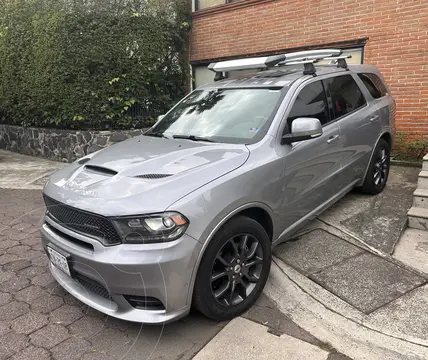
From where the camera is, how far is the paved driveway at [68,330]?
8.01 feet

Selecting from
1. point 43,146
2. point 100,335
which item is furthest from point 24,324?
point 43,146

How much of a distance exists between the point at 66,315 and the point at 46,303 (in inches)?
11.0

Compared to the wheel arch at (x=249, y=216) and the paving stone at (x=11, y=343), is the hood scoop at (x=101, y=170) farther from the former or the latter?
the paving stone at (x=11, y=343)

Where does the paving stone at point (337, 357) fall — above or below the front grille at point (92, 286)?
below

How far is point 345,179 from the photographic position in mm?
4305

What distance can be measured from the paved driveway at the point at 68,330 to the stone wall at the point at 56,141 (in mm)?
4295

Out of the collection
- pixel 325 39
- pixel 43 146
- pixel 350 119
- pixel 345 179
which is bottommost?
pixel 43 146

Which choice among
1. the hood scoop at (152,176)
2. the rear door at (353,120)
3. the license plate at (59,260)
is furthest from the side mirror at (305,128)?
the license plate at (59,260)

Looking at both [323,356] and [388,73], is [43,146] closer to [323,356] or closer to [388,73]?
[388,73]

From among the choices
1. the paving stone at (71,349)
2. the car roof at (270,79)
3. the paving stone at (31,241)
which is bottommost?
the paving stone at (31,241)

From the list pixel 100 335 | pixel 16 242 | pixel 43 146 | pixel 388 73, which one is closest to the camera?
pixel 100 335

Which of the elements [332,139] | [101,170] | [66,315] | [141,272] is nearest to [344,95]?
[332,139]

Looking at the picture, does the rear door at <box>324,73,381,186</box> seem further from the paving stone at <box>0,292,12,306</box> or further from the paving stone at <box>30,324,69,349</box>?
the paving stone at <box>0,292,12,306</box>

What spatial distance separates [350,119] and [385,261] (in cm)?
166
